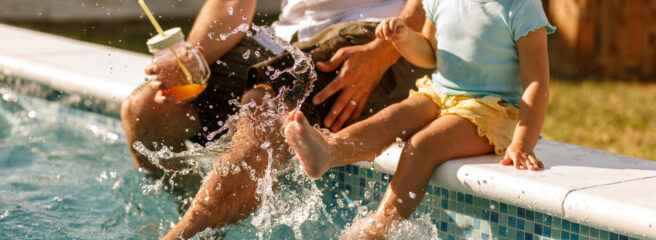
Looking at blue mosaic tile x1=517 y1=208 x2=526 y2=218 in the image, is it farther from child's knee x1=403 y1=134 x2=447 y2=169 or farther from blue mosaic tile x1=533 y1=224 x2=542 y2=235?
child's knee x1=403 y1=134 x2=447 y2=169

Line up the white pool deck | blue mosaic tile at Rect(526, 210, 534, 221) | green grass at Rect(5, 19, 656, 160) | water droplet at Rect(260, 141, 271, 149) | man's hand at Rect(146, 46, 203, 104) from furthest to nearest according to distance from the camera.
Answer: green grass at Rect(5, 19, 656, 160) → man's hand at Rect(146, 46, 203, 104) → water droplet at Rect(260, 141, 271, 149) → blue mosaic tile at Rect(526, 210, 534, 221) → the white pool deck

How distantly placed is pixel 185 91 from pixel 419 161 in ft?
2.87

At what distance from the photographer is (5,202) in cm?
295

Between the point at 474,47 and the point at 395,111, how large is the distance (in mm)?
317

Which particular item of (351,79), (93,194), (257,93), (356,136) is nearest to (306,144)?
(356,136)

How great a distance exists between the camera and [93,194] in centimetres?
310

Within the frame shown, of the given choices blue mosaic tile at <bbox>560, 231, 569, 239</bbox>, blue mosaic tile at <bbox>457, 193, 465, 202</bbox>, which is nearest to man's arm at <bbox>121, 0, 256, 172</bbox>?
blue mosaic tile at <bbox>457, 193, 465, 202</bbox>

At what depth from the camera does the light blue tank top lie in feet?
7.64

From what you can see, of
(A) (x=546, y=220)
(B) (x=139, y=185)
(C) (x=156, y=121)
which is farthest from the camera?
(B) (x=139, y=185)

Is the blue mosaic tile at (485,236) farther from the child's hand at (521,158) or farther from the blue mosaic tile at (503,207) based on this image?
the child's hand at (521,158)

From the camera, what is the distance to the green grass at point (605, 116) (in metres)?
3.85

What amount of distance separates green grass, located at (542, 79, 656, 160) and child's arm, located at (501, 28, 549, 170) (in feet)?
5.07

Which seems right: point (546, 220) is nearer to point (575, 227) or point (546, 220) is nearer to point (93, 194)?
point (575, 227)

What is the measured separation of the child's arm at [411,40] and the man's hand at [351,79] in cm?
11
